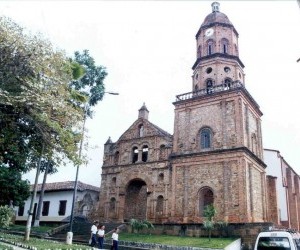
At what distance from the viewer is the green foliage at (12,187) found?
28.2 m

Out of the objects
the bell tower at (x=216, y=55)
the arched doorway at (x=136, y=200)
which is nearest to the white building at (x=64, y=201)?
the arched doorway at (x=136, y=200)

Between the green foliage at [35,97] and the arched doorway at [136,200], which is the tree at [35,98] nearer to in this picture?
the green foliage at [35,97]

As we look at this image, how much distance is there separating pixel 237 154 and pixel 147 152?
Result: 10.4 m

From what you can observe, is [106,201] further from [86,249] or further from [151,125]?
[86,249]

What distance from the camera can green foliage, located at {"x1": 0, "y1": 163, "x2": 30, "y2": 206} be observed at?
28188 millimetres

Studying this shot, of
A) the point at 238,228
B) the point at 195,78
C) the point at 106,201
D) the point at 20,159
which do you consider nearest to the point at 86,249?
the point at 20,159

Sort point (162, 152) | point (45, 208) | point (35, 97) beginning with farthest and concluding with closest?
point (45, 208) → point (162, 152) → point (35, 97)

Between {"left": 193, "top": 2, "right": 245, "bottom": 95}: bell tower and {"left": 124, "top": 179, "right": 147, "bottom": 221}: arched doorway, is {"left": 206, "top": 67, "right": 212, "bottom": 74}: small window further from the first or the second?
{"left": 124, "top": 179, "right": 147, "bottom": 221}: arched doorway

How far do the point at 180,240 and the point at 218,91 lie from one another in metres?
13.5

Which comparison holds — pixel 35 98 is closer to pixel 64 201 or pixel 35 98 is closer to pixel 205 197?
pixel 205 197

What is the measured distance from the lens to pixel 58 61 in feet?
50.5

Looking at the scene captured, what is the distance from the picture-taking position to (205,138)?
2891 centimetres

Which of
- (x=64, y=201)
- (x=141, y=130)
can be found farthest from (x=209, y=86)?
(x=64, y=201)

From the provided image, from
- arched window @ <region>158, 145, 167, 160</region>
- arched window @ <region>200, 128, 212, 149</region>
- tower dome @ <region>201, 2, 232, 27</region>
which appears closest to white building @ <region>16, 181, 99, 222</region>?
arched window @ <region>158, 145, 167, 160</region>
